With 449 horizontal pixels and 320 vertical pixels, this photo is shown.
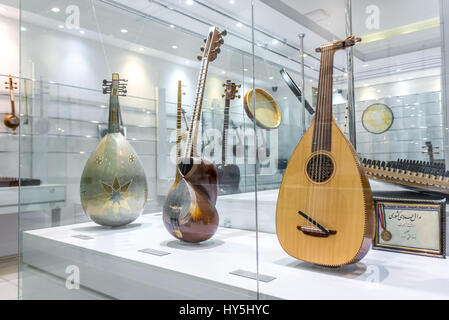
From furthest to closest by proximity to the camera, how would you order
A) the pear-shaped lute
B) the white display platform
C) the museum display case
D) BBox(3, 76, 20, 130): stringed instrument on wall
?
BBox(3, 76, 20, 130): stringed instrument on wall
the pear-shaped lute
the museum display case
the white display platform

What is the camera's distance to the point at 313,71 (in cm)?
102

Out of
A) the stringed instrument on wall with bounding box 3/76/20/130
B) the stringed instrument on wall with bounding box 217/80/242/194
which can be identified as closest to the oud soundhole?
the stringed instrument on wall with bounding box 217/80/242/194

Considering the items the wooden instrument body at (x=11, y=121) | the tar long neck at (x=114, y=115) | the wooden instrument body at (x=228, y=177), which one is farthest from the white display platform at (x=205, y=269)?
the wooden instrument body at (x=11, y=121)

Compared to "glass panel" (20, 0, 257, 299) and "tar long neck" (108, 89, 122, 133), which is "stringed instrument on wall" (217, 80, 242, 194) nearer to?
"glass panel" (20, 0, 257, 299)

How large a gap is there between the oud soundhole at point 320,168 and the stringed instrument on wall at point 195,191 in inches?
16.6

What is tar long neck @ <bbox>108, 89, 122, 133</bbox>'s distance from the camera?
1.51 m

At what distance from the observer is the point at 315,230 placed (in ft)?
2.86

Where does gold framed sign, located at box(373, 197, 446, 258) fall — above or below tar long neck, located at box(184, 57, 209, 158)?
below

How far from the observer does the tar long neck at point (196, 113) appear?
1227mm

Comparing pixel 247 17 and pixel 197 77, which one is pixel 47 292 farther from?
pixel 247 17

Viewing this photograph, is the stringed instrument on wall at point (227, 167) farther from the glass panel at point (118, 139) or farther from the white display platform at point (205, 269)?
the white display platform at point (205, 269)

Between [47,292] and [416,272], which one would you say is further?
[47,292]

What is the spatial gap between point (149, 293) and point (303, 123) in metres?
0.71
